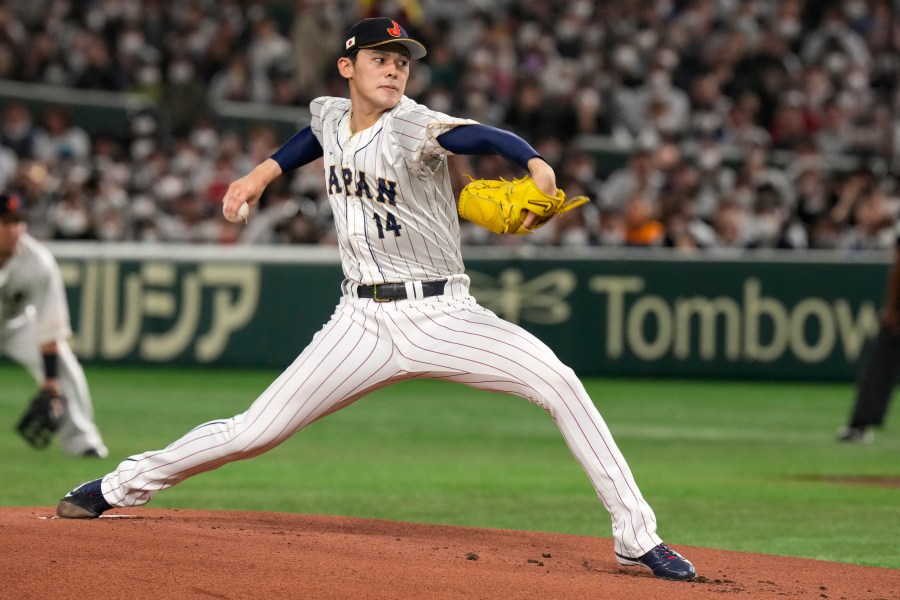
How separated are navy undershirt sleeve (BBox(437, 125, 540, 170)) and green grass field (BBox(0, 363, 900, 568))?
2561mm

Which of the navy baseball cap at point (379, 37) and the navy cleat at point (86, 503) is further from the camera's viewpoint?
the navy cleat at point (86, 503)

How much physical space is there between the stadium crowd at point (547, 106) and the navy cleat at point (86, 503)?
11.3 meters

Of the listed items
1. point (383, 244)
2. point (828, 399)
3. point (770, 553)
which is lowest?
point (828, 399)

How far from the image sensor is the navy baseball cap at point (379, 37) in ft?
18.7

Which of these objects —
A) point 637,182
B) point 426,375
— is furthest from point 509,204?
point 637,182

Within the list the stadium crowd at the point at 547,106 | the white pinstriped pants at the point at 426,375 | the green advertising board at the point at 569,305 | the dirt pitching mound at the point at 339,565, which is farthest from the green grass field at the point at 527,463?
the stadium crowd at the point at 547,106

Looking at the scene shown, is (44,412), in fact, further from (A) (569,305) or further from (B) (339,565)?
(A) (569,305)

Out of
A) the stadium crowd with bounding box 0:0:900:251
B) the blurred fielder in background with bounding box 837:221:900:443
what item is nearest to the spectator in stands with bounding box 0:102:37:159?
the stadium crowd with bounding box 0:0:900:251

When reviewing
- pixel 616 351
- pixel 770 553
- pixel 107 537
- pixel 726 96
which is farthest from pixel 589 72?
pixel 107 537

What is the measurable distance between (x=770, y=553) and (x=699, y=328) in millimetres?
9703

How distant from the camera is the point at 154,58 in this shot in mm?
21328

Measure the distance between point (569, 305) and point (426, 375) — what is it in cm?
1090

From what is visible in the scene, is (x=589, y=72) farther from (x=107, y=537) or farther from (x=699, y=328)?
(x=107, y=537)

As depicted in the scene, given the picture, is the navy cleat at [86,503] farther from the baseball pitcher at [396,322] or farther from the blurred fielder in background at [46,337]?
the blurred fielder in background at [46,337]
